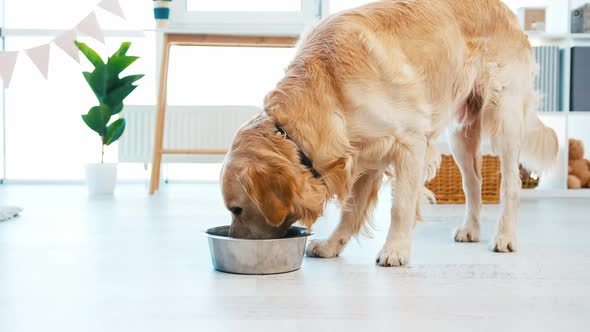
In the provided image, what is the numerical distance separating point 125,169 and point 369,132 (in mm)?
3635

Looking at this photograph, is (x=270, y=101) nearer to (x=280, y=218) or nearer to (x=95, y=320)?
(x=280, y=218)

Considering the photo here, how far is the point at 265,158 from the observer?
1.67 meters

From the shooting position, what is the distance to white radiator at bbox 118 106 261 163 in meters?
4.81

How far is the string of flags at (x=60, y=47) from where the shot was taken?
3179mm

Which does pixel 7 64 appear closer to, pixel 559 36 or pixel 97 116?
pixel 97 116

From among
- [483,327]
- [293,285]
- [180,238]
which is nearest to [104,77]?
[180,238]

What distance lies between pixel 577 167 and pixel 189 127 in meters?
2.60

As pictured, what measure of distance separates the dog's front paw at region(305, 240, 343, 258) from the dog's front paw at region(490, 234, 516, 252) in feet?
1.68

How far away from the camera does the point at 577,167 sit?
4293 millimetres

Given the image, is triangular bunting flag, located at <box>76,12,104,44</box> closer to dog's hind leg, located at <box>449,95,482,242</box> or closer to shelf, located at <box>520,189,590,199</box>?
dog's hind leg, located at <box>449,95,482,242</box>

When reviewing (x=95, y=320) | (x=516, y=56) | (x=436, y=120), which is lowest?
(x=95, y=320)

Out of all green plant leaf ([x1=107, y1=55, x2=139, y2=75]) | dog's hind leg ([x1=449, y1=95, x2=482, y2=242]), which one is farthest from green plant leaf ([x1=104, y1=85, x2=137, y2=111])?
dog's hind leg ([x1=449, y1=95, x2=482, y2=242])

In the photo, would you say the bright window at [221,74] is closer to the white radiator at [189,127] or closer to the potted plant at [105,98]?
the white radiator at [189,127]

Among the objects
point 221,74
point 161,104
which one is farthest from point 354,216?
point 221,74
